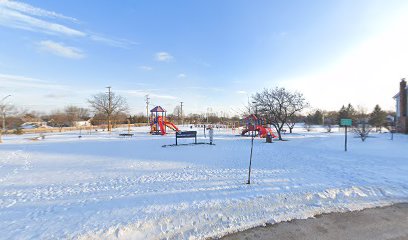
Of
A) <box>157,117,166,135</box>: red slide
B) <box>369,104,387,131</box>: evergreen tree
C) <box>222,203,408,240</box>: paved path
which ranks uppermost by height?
<box>369,104,387,131</box>: evergreen tree

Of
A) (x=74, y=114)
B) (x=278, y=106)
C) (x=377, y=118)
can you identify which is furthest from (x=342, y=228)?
(x=74, y=114)

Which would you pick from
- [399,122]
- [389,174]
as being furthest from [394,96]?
[389,174]

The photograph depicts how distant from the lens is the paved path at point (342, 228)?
383 centimetres

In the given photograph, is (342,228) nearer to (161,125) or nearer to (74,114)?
(161,125)

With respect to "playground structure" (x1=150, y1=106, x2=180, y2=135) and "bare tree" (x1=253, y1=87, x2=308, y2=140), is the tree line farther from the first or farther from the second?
"playground structure" (x1=150, y1=106, x2=180, y2=135)

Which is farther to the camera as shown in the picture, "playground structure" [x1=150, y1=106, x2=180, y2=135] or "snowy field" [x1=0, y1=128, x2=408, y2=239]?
"playground structure" [x1=150, y1=106, x2=180, y2=135]

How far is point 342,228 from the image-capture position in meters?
4.11

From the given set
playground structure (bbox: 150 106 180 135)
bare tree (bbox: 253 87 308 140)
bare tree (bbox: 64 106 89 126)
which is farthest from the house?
bare tree (bbox: 64 106 89 126)

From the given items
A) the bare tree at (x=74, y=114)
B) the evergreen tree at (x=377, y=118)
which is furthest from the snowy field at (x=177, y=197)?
the bare tree at (x=74, y=114)

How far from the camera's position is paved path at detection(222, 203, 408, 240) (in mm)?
3834

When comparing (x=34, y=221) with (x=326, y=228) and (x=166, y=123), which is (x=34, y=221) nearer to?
(x=326, y=228)

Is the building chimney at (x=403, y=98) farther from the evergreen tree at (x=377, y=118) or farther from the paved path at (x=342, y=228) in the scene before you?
the paved path at (x=342, y=228)

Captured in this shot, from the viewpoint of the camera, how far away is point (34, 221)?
4359mm

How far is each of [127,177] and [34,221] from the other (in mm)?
3243
